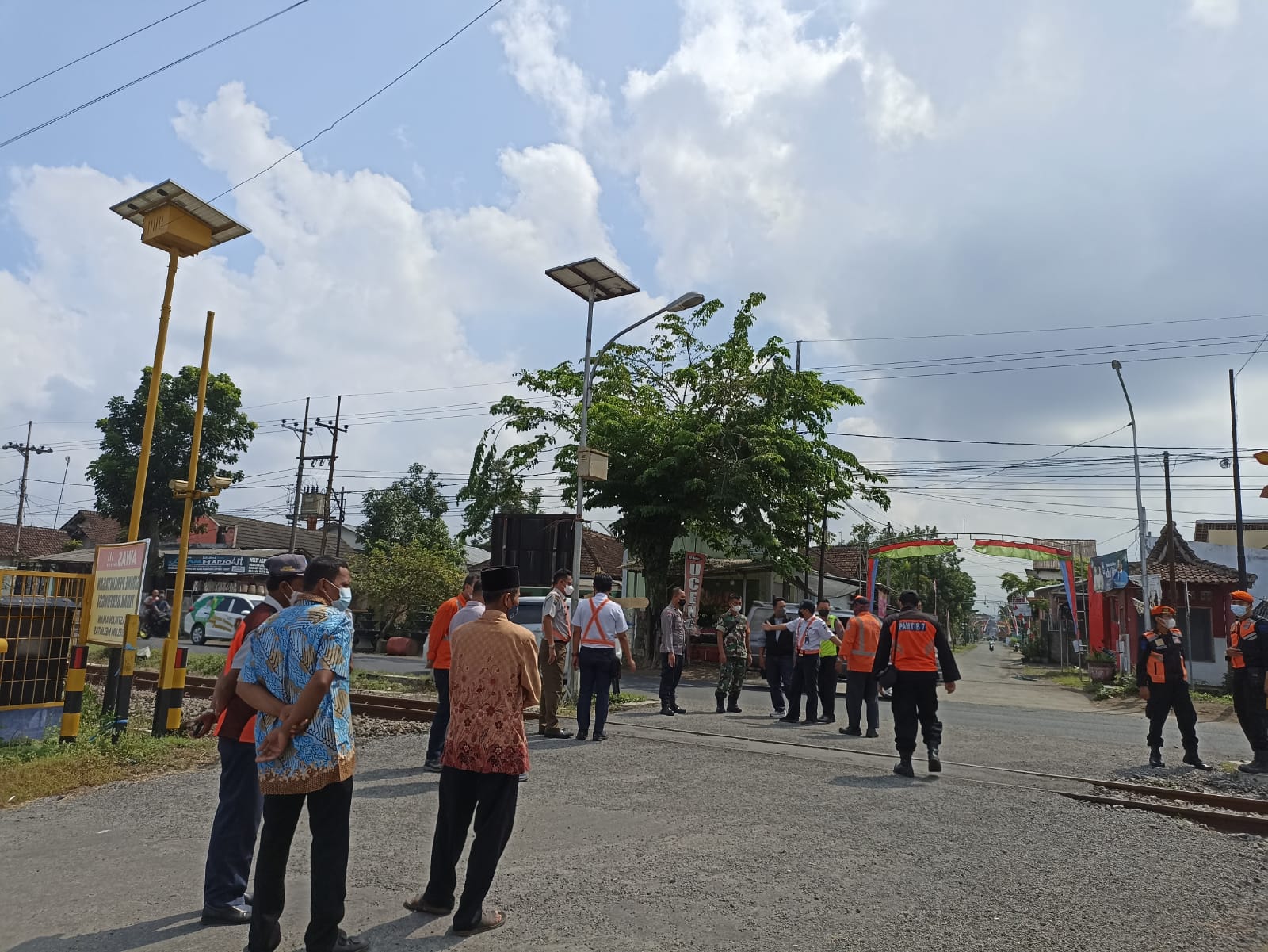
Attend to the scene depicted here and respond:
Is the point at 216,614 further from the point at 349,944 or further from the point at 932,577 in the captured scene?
the point at 932,577

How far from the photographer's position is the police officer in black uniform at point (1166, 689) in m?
9.77

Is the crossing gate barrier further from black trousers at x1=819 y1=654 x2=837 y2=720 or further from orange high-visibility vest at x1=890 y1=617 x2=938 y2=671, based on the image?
black trousers at x1=819 y1=654 x2=837 y2=720

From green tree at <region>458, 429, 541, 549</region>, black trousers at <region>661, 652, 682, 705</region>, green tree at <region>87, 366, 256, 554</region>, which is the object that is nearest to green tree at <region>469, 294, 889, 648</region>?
green tree at <region>458, 429, 541, 549</region>

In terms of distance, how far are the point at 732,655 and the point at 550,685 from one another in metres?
4.11

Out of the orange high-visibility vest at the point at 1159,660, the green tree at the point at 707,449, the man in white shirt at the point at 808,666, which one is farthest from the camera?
the green tree at the point at 707,449

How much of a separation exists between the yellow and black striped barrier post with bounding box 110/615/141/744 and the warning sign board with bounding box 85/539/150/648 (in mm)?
60

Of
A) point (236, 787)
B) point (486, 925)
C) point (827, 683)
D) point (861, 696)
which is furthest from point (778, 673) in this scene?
point (236, 787)

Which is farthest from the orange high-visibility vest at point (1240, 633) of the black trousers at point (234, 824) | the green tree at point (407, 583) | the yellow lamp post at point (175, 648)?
the green tree at point (407, 583)

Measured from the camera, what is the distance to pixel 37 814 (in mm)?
6652

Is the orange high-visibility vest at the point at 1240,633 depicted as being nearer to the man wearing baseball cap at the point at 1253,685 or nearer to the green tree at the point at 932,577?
the man wearing baseball cap at the point at 1253,685

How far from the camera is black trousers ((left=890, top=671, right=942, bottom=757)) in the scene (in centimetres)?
857

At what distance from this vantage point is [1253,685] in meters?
9.72

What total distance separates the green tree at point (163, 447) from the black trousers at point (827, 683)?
35.5m

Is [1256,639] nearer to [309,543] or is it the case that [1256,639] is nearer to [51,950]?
[51,950]
